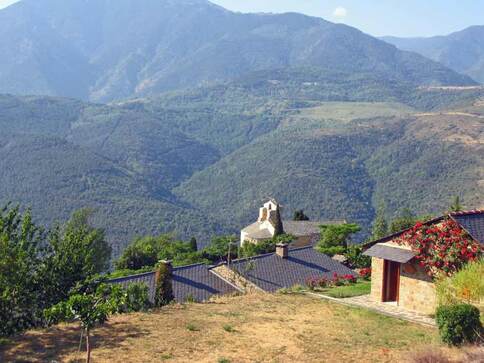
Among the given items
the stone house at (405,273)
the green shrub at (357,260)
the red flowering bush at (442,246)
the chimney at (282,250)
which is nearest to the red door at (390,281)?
the stone house at (405,273)

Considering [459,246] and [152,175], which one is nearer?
[459,246]

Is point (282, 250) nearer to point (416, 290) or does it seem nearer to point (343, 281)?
point (343, 281)

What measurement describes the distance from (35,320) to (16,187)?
134 m

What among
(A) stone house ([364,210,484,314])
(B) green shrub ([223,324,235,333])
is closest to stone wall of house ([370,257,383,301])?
(A) stone house ([364,210,484,314])

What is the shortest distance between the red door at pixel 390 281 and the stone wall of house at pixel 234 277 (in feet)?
30.2

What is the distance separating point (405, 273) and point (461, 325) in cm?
517

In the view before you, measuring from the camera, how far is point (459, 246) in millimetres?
16188

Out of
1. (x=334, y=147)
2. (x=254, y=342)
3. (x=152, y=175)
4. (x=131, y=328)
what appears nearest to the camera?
(x=254, y=342)

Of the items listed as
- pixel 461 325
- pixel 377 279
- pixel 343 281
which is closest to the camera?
pixel 461 325

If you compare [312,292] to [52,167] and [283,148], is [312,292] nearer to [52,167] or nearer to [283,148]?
[52,167]

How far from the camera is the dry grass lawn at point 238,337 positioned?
1267 cm

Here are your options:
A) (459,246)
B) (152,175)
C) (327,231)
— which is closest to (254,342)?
(459,246)

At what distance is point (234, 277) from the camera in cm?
2841

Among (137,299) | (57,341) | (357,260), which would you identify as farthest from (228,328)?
(357,260)
